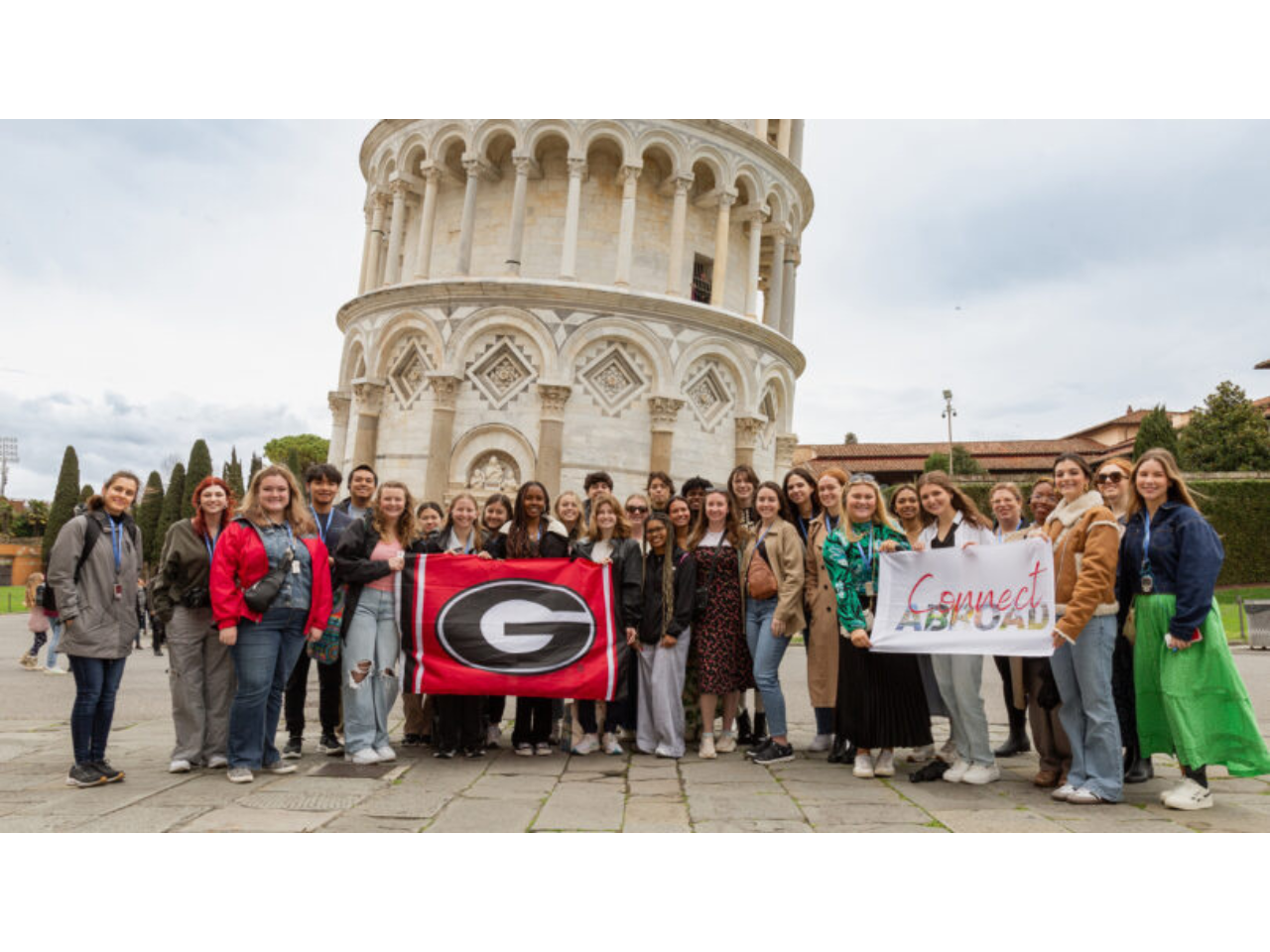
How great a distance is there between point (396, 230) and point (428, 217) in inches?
63.6

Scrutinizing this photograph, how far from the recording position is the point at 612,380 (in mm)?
21734

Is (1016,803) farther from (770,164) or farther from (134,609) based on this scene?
(770,164)

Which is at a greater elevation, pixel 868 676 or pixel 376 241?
pixel 376 241

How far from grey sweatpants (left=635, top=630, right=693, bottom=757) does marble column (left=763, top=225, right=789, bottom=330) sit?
64.9 ft

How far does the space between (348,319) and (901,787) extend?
2226 centimetres

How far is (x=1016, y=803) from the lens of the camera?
5309 millimetres

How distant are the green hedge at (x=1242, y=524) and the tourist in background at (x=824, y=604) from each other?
3706cm

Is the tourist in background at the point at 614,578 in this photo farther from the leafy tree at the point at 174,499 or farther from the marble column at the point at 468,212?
the leafy tree at the point at 174,499

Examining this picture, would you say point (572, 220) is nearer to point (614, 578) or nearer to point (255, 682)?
point (614, 578)

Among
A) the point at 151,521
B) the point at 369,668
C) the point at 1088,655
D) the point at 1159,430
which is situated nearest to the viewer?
the point at 1088,655

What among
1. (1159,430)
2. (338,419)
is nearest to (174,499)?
(338,419)

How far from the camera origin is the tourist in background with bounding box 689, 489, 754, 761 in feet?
22.6

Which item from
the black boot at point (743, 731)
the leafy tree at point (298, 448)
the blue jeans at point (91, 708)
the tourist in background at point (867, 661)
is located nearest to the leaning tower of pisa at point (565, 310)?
the black boot at point (743, 731)

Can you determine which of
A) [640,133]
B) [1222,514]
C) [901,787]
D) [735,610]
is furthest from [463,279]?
[1222,514]
